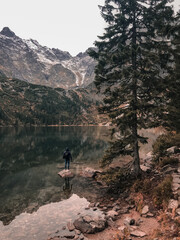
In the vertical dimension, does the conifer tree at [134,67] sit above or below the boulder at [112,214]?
above

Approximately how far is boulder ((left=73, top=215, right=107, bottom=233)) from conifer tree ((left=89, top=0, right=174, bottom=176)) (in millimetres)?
5809

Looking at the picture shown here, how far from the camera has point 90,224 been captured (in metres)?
10.0

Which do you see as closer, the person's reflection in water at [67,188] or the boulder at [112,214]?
the boulder at [112,214]

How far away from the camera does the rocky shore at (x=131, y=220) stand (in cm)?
851

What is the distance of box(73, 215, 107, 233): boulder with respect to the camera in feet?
31.9

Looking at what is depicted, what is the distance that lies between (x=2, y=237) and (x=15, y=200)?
576 cm

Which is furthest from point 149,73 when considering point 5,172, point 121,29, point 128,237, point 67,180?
point 5,172

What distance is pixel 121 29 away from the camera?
16.5 m

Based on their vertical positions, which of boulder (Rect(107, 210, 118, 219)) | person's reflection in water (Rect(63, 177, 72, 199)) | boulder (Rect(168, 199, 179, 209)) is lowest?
person's reflection in water (Rect(63, 177, 72, 199))

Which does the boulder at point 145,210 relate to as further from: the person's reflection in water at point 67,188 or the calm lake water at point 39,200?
the person's reflection in water at point 67,188

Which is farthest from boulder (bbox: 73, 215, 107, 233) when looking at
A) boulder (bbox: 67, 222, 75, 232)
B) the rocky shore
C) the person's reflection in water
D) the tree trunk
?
the tree trunk

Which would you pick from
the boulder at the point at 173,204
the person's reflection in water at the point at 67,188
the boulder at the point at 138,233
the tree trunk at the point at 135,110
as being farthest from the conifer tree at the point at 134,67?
the boulder at the point at 138,233

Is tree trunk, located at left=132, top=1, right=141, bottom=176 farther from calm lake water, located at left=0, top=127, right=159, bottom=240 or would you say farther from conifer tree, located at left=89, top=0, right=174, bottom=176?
calm lake water, located at left=0, top=127, right=159, bottom=240

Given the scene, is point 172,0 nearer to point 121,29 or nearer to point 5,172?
point 121,29
